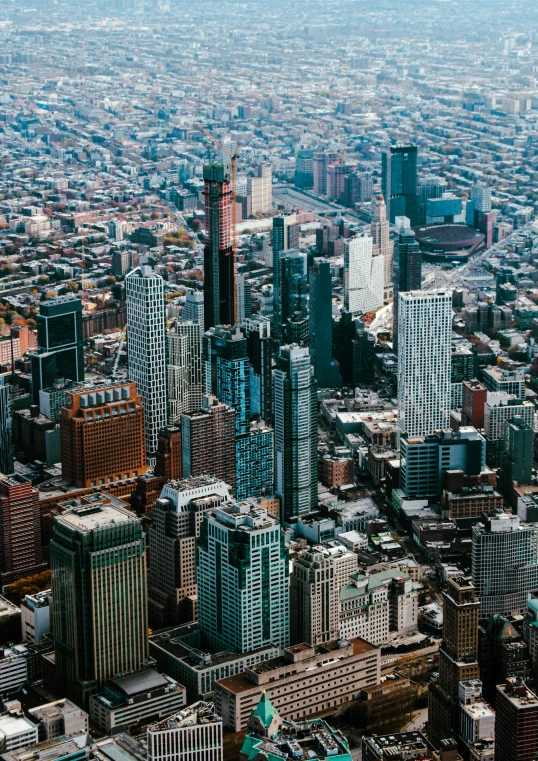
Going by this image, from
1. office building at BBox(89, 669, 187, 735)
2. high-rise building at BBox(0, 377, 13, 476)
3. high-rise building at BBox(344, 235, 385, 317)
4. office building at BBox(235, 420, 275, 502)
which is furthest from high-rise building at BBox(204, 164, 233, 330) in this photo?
office building at BBox(89, 669, 187, 735)

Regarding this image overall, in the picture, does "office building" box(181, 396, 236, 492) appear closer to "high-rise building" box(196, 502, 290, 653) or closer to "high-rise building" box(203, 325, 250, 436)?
"high-rise building" box(203, 325, 250, 436)

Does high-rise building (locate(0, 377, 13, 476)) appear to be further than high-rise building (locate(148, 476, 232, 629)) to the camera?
Yes

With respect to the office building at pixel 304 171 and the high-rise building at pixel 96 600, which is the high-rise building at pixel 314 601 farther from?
the office building at pixel 304 171

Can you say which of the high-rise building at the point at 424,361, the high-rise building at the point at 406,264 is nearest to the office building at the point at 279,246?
the high-rise building at the point at 406,264

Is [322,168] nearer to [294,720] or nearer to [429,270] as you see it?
[429,270]

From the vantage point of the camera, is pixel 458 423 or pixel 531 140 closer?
pixel 458 423

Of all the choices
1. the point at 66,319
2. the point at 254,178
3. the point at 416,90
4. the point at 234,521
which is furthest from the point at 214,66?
the point at 234,521

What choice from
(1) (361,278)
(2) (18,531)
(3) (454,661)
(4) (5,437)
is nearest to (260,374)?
(4) (5,437)
